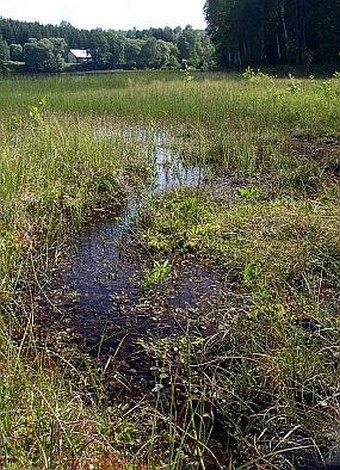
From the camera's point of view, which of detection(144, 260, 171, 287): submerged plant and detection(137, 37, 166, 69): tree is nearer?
detection(144, 260, 171, 287): submerged plant

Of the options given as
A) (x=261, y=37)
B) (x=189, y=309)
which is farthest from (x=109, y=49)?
(x=189, y=309)

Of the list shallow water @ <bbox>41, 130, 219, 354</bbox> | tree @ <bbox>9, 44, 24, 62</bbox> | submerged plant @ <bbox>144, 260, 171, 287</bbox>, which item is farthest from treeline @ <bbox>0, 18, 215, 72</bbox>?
submerged plant @ <bbox>144, 260, 171, 287</bbox>

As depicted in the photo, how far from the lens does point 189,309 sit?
3322mm

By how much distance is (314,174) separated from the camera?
6125mm

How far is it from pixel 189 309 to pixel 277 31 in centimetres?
2692

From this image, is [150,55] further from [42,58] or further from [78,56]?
[42,58]

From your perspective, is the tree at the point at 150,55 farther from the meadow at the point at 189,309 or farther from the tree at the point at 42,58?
the meadow at the point at 189,309

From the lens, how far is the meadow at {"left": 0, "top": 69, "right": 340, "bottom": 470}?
2088mm

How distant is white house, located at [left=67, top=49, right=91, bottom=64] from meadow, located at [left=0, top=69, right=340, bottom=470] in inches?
1297

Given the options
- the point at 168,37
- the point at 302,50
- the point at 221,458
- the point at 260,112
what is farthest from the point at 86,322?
the point at 168,37

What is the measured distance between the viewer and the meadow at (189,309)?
2088 millimetres

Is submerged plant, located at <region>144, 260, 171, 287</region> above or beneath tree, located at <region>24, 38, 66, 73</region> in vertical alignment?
beneath

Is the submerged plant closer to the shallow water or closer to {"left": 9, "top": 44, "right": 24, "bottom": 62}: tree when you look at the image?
the shallow water

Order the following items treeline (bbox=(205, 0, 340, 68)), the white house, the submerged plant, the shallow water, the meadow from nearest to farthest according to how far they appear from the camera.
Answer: the meadow → the shallow water → the submerged plant → treeline (bbox=(205, 0, 340, 68)) → the white house
